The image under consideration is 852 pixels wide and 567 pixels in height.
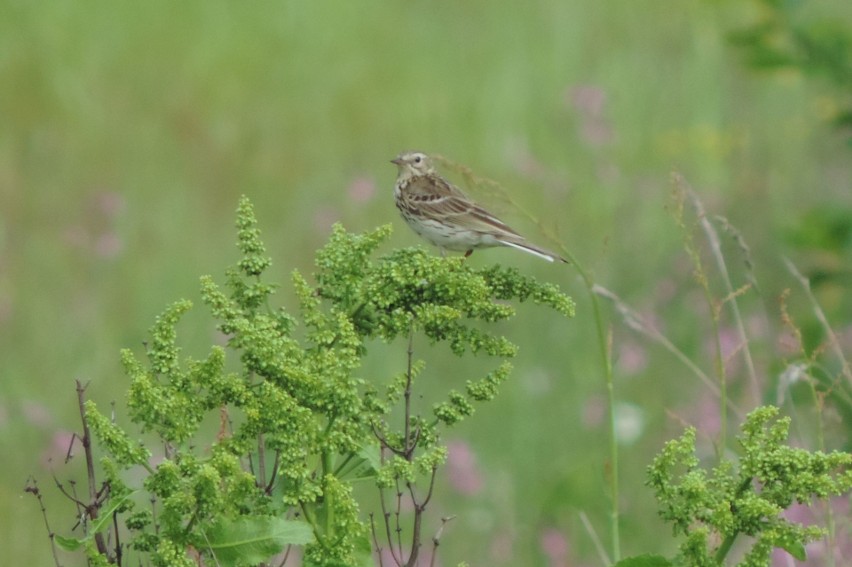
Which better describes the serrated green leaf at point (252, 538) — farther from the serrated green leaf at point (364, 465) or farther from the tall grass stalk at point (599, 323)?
the tall grass stalk at point (599, 323)

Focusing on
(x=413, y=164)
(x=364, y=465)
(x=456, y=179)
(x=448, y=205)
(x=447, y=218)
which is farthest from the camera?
(x=456, y=179)

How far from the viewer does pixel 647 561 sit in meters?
2.88

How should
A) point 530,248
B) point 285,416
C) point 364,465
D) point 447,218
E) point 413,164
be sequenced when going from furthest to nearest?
1. point 413,164
2. point 447,218
3. point 530,248
4. point 364,465
5. point 285,416

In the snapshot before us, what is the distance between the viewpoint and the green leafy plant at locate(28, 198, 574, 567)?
2748 millimetres

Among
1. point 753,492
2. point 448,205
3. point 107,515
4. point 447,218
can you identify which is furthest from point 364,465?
point 448,205

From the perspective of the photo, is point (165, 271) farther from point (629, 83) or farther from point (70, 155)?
point (629, 83)

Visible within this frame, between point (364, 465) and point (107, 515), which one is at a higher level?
point (364, 465)

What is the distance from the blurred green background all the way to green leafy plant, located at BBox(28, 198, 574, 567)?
1.99 metres

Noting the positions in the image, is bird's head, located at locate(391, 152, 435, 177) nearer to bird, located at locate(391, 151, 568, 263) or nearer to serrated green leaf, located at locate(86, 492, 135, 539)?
bird, located at locate(391, 151, 568, 263)

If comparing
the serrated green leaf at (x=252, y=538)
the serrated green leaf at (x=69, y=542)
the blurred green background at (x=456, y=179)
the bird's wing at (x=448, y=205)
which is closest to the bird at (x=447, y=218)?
the bird's wing at (x=448, y=205)

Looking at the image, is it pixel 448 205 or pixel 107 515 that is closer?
pixel 107 515

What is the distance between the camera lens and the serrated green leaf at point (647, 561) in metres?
2.88

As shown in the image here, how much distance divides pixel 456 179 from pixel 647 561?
19.4 ft

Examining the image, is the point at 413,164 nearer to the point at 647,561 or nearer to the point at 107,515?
the point at 647,561
